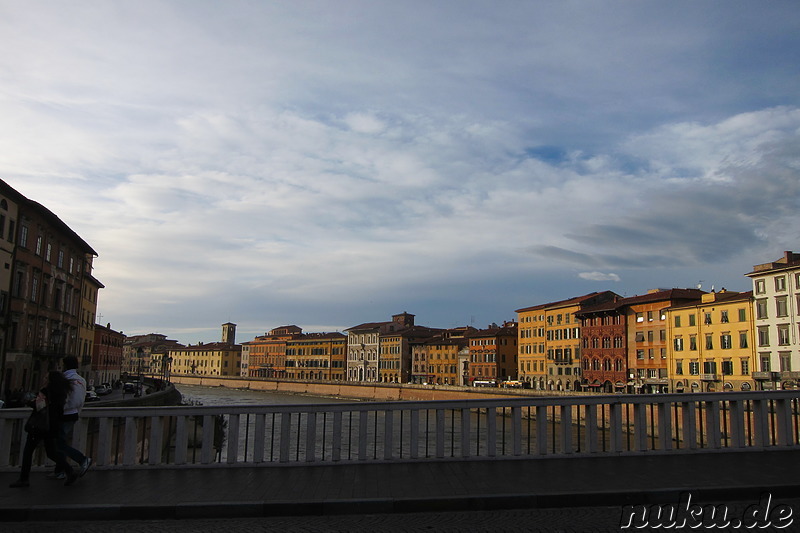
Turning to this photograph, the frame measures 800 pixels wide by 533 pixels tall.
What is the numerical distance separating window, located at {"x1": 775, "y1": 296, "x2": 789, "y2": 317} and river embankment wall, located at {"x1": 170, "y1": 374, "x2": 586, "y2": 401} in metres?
23.5

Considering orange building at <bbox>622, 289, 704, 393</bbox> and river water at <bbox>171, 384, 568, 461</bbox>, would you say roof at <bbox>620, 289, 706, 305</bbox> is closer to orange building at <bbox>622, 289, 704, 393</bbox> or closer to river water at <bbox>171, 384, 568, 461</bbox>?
orange building at <bbox>622, 289, 704, 393</bbox>

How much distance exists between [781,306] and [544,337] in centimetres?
4119

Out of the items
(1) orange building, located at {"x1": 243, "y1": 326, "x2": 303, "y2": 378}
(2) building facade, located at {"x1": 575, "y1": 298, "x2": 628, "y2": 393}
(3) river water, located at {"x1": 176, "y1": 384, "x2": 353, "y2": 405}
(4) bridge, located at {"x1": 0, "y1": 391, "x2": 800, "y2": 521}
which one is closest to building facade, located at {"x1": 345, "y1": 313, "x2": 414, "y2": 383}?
(3) river water, located at {"x1": 176, "y1": 384, "x2": 353, "y2": 405}

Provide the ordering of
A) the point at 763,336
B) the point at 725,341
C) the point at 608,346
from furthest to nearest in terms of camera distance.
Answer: the point at 608,346 < the point at 725,341 < the point at 763,336

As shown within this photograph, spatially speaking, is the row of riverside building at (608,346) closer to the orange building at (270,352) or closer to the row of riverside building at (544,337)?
the row of riverside building at (544,337)

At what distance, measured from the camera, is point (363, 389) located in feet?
395

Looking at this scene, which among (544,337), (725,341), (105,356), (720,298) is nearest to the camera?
(725,341)

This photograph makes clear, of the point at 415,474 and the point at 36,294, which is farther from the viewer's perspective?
the point at 36,294

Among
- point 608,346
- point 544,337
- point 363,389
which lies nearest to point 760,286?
point 608,346

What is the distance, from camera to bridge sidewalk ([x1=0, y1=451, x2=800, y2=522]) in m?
8.23

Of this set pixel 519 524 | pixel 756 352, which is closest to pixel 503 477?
pixel 519 524

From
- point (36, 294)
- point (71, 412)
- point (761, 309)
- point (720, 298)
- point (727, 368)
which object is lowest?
point (71, 412)

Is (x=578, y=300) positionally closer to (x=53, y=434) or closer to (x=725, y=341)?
(x=725, y=341)

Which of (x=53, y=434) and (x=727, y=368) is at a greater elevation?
(x=727, y=368)
